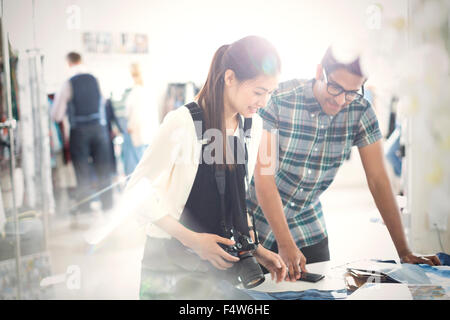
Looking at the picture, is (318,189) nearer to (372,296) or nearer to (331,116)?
(331,116)

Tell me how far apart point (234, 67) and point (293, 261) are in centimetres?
53

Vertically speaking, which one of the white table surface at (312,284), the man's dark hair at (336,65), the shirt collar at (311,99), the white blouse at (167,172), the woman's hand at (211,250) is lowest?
the white table surface at (312,284)

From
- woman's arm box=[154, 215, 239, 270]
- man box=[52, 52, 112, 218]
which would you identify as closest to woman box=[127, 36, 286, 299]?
woman's arm box=[154, 215, 239, 270]

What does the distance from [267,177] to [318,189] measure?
0.20m

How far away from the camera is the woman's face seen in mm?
930

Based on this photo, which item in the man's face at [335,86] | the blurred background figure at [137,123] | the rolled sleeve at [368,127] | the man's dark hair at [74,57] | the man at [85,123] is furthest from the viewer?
the blurred background figure at [137,123]

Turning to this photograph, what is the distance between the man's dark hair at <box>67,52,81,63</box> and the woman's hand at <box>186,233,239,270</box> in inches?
32.9

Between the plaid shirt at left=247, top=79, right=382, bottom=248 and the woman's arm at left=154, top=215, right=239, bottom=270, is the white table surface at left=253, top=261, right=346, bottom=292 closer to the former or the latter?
the woman's arm at left=154, top=215, right=239, bottom=270

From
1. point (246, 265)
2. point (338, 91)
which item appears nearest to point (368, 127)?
point (338, 91)

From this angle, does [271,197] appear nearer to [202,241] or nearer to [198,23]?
[202,241]

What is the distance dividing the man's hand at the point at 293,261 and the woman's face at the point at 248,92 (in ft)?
1.29

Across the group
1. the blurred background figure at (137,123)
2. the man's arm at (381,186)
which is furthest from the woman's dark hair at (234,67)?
the blurred background figure at (137,123)

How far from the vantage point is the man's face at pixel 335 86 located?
103cm

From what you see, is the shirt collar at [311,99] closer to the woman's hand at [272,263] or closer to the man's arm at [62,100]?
the woman's hand at [272,263]
